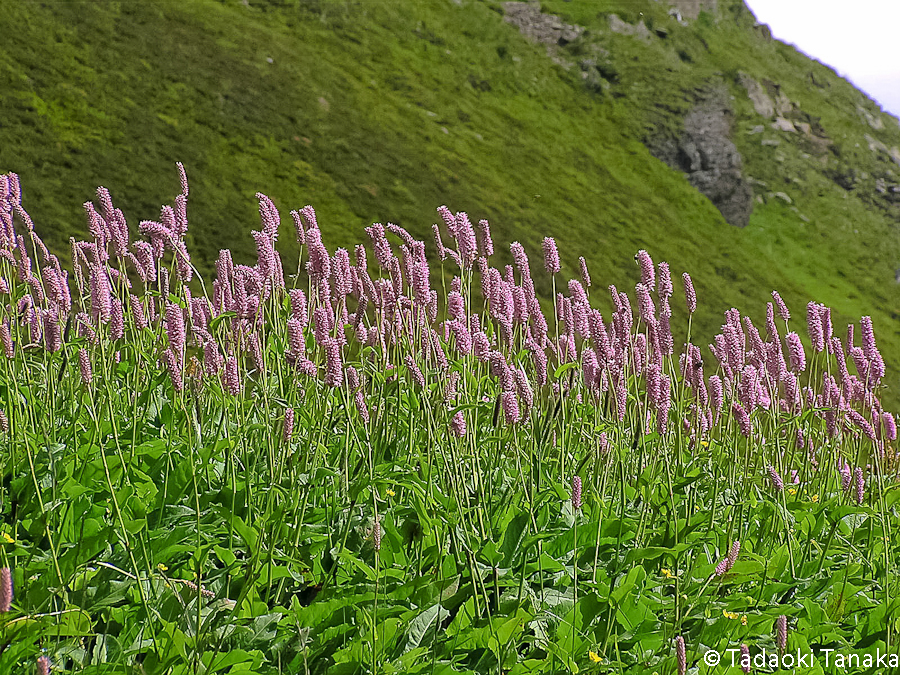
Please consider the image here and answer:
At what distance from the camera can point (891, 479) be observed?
14.9 feet

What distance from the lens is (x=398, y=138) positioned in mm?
19812

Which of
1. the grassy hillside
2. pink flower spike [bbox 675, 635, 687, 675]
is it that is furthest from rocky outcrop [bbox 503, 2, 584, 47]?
pink flower spike [bbox 675, 635, 687, 675]

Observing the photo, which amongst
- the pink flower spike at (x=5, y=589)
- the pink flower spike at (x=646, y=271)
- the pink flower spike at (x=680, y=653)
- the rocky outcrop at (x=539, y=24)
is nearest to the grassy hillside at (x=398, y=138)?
the rocky outcrop at (x=539, y=24)

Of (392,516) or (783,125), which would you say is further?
(783,125)

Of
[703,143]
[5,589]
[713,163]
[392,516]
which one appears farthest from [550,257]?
[703,143]

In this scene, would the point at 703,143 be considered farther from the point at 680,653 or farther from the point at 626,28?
the point at 680,653

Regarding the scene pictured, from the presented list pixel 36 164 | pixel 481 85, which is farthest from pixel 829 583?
pixel 481 85

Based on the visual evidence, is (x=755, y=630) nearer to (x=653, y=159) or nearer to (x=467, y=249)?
(x=467, y=249)

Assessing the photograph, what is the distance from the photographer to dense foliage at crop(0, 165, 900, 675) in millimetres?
2287

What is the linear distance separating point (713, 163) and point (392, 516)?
3338 cm

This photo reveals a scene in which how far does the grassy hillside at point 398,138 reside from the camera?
12797mm

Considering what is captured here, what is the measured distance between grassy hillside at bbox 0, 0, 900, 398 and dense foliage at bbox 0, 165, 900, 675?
6.80 meters

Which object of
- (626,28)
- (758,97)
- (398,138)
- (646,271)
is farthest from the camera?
(758,97)

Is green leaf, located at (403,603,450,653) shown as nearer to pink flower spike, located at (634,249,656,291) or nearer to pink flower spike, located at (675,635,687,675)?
pink flower spike, located at (675,635,687,675)
